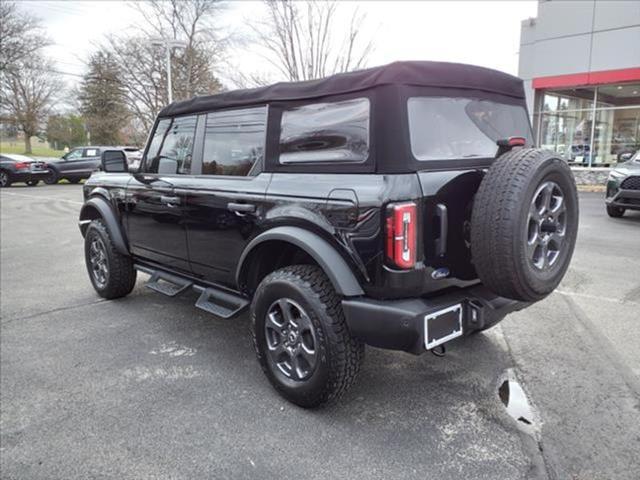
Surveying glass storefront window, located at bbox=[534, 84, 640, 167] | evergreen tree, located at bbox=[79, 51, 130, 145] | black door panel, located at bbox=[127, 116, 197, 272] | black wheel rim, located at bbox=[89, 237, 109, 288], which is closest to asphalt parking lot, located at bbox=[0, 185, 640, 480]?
black wheel rim, located at bbox=[89, 237, 109, 288]

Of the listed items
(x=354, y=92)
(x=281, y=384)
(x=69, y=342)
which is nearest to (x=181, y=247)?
(x=69, y=342)

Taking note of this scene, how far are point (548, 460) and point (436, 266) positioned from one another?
107 centimetres

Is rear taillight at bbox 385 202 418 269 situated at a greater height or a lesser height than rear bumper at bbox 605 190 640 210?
greater

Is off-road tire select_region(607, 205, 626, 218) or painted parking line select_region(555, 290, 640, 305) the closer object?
painted parking line select_region(555, 290, 640, 305)

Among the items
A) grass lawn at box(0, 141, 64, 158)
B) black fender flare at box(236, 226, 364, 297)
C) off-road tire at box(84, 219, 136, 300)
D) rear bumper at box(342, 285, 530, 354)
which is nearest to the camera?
rear bumper at box(342, 285, 530, 354)

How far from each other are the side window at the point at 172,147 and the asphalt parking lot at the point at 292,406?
4.52 ft

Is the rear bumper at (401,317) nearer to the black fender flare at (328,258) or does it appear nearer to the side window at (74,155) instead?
the black fender flare at (328,258)

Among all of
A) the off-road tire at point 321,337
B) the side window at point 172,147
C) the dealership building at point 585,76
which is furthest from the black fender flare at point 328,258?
the dealership building at point 585,76

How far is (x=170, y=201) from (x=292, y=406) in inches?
74.5

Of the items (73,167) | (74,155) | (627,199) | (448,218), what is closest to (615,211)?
(627,199)

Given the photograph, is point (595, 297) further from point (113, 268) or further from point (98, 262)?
point (98, 262)

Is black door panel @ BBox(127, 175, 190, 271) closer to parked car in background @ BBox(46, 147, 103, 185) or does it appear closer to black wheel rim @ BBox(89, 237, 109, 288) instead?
black wheel rim @ BBox(89, 237, 109, 288)

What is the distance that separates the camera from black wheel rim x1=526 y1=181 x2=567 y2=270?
2609 mm

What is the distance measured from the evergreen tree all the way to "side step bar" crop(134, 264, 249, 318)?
31.7 meters
